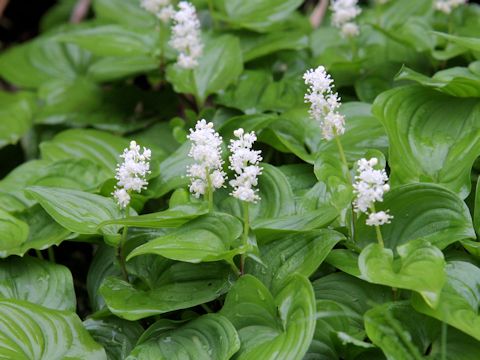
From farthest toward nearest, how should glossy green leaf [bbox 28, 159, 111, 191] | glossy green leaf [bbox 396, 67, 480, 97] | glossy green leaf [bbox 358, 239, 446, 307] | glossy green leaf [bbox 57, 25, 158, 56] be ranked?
1. glossy green leaf [bbox 57, 25, 158, 56]
2. glossy green leaf [bbox 28, 159, 111, 191]
3. glossy green leaf [bbox 396, 67, 480, 97]
4. glossy green leaf [bbox 358, 239, 446, 307]

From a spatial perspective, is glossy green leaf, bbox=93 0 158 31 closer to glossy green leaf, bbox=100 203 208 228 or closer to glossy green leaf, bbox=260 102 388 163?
glossy green leaf, bbox=260 102 388 163

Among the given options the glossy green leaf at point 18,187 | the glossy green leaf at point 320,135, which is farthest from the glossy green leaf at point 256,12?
the glossy green leaf at point 18,187

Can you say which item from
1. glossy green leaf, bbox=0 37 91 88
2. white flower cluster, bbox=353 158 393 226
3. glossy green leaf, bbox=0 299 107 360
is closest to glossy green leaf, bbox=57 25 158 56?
glossy green leaf, bbox=0 37 91 88

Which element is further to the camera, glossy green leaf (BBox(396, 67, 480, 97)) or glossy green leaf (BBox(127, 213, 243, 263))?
glossy green leaf (BBox(396, 67, 480, 97))

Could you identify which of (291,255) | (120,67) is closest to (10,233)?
(291,255)

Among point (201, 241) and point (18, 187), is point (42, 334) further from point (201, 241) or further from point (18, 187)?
point (18, 187)

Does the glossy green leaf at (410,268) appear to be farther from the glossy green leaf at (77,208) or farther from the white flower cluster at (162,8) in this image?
the white flower cluster at (162,8)

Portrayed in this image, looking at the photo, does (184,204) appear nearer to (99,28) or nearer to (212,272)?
(212,272)
